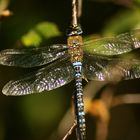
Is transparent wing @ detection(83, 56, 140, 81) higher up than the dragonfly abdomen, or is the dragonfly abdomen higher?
transparent wing @ detection(83, 56, 140, 81)

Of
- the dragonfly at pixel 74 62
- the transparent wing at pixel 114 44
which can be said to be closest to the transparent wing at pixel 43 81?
the dragonfly at pixel 74 62

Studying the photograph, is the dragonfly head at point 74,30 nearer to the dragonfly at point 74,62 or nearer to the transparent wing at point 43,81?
the dragonfly at point 74,62

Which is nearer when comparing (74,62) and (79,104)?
(79,104)

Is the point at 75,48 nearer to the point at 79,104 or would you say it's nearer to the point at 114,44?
the point at 114,44

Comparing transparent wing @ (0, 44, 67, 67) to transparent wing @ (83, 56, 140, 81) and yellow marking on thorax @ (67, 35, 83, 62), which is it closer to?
yellow marking on thorax @ (67, 35, 83, 62)

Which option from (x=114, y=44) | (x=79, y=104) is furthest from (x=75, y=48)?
(x=79, y=104)

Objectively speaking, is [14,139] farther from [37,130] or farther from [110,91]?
[110,91]

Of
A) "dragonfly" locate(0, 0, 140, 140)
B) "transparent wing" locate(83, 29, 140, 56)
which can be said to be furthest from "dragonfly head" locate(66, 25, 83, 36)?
"transparent wing" locate(83, 29, 140, 56)
